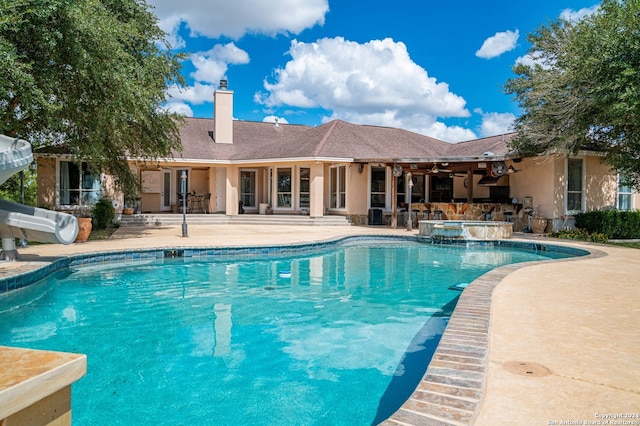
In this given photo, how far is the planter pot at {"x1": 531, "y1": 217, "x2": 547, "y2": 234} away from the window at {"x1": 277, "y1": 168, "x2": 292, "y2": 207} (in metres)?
11.3

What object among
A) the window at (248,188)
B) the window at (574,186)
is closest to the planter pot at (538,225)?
the window at (574,186)

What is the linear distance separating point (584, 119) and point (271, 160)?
12.9m

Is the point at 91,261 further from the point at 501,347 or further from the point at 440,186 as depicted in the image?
the point at 440,186

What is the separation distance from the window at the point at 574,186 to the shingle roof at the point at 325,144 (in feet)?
11.0

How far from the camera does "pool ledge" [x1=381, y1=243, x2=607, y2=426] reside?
2.35 meters

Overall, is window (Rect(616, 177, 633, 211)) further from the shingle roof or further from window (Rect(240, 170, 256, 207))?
window (Rect(240, 170, 256, 207))

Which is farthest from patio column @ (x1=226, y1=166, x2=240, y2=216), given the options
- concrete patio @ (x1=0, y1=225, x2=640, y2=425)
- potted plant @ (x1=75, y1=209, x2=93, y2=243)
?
concrete patio @ (x1=0, y1=225, x2=640, y2=425)

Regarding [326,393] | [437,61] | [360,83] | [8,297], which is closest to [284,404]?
[326,393]

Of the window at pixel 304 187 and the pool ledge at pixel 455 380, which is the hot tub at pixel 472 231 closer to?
the window at pixel 304 187

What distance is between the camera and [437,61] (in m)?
27.0

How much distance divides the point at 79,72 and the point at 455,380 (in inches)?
402

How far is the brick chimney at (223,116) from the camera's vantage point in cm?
2411

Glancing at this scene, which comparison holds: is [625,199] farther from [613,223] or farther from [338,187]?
[338,187]

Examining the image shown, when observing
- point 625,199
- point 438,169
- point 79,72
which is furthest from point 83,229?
point 625,199
